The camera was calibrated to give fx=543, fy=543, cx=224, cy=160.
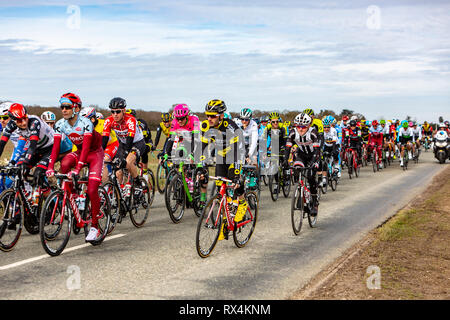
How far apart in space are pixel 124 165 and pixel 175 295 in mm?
4273

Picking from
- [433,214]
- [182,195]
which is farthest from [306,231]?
[433,214]

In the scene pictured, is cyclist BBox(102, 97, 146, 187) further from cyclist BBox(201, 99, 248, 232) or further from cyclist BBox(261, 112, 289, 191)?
cyclist BBox(261, 112, 289, 191)

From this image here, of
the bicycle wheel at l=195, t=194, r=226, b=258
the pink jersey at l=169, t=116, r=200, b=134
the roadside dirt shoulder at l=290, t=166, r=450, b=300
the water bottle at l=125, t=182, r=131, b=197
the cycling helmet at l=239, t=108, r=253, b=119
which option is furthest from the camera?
the cycling helmet at l=239, t=108, r=253, b=119

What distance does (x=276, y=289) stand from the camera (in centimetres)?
643

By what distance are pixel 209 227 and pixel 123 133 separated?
11.4 ft

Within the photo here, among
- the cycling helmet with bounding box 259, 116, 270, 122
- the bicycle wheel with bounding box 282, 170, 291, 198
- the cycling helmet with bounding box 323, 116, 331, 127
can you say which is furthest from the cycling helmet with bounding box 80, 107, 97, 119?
the cycling helmet with bounding box 323, 116, 331, 127

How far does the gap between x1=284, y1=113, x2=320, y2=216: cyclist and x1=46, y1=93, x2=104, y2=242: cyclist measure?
3.67 m

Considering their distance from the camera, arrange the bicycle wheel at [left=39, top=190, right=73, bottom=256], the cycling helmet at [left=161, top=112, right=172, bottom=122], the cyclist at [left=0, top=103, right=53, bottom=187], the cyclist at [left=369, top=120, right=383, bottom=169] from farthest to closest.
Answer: the cyclist at [left=369, top=120, right=383, bottom=169], the cycling helmet at [left=161, top=112, right=172, bottom=122], the cyclist at [left=0, top=103, right=53, bottom=187], the bicycle wheel at [left=39, top=190, right=73, bottom=256]

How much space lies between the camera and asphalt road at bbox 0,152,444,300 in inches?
248

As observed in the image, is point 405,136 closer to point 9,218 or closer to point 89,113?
point 89,113

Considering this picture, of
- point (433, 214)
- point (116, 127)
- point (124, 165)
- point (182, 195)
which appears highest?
point (116, 127)
